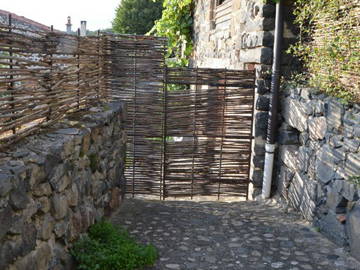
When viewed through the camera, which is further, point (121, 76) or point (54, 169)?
point (121, 76)

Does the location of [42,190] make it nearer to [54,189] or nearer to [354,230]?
[54,189]

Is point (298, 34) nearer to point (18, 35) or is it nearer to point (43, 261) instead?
point (18, 35)

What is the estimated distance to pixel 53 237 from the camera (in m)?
2.85

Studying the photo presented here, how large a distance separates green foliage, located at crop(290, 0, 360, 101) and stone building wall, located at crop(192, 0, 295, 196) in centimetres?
30

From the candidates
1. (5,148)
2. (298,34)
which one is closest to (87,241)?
(5,148)

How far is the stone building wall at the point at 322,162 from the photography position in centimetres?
360

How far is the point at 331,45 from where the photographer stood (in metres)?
3.98

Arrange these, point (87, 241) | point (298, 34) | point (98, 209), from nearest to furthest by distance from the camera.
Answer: point (87, 241), point (98, 209), point (298, 34)

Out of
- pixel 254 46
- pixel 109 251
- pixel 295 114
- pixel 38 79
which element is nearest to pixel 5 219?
pixel 38 79

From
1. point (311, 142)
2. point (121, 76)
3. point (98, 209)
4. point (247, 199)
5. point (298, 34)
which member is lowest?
point (247, 199)

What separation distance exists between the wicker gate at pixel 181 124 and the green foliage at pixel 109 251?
1.96 meters

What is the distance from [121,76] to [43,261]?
123 inches

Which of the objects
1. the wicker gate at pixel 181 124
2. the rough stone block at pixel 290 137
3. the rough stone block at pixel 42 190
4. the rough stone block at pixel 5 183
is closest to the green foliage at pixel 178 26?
the wicker gate at pixel 181 124

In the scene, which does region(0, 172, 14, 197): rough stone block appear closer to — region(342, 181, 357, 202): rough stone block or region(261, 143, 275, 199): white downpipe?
region(342, 181, 357, 202): rough stone block
